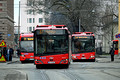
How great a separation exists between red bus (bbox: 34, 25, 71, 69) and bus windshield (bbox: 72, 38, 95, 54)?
33.7 feet

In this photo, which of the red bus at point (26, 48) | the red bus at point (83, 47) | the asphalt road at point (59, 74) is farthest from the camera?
the red bus at point (83, 47)

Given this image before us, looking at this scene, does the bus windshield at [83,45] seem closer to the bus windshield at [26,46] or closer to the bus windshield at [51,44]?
the bus windshield at [26,46]

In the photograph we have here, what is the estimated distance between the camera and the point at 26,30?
11319 centimetres

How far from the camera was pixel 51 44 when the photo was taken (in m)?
20.6

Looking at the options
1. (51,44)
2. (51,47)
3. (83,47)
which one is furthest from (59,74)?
(83,47)

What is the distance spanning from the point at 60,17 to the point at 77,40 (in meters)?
16.6

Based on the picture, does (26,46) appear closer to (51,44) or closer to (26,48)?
(26,48)

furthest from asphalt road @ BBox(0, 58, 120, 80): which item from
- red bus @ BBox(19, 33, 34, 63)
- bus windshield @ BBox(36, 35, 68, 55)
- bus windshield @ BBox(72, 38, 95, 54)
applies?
bus windshield @ BBox(72, 38, 95, 54)

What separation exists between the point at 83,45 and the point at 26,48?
5415 mm

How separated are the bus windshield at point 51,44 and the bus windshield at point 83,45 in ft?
33.8

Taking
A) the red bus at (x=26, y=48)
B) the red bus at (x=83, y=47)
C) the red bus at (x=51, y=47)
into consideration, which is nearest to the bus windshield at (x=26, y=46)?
the red bus at (x=26, y=48)

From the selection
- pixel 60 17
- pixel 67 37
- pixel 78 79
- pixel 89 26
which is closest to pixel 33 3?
pixel 60 17

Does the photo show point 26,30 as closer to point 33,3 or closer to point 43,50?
point 33,3

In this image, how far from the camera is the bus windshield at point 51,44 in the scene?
20.5 meters
